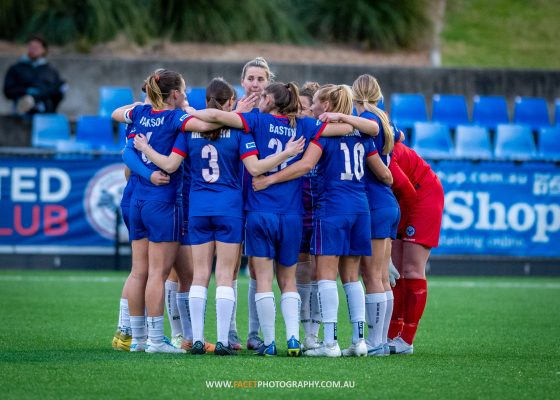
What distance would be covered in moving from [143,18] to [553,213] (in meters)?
10.6

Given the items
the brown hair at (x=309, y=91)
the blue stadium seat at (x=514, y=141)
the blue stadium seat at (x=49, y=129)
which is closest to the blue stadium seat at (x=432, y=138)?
the blue stadium seat at (x=514, y=141)

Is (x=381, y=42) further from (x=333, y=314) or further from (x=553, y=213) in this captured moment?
(x=333, y=314)

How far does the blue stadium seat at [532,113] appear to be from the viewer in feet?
63.8

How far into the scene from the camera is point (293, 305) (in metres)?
7.50

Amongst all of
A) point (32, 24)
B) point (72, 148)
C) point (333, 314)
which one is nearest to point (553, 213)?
point (72, 148)

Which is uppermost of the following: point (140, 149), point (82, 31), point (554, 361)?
point (82, 31)

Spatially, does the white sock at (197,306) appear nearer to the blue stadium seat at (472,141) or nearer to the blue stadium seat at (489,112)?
the blue stadium seat at (472,141)

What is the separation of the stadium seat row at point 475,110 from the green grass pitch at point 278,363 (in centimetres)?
746

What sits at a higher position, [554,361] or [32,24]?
[32,24]

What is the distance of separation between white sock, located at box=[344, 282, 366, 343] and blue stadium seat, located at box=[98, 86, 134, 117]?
10.9 metres

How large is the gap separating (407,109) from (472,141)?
1.52 m

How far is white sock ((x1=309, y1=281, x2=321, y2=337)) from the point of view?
26.7 ft

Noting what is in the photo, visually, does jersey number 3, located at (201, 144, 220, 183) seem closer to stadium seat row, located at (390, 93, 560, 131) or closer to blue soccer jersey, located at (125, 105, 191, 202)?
blue soccer jersey, located at (125, 105, 191, 202)

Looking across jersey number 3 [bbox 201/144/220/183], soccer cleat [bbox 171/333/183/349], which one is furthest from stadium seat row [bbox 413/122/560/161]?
jersey number 3 [bbox 201/144/220/183]
